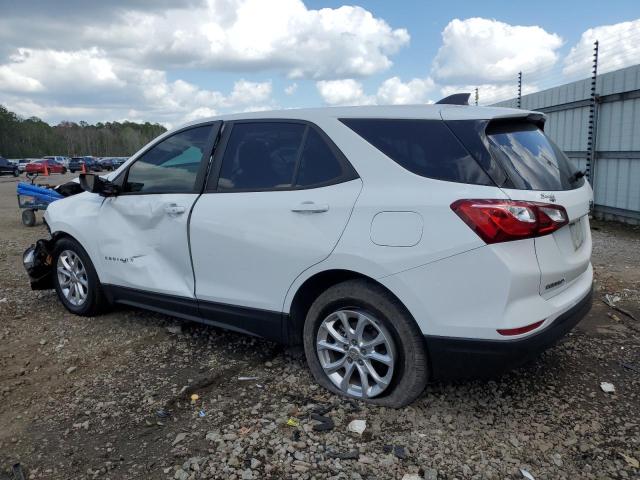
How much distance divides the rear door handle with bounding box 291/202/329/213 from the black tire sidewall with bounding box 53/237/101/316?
2.38 meters

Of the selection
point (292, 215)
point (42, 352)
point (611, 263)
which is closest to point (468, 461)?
point (292, 215)

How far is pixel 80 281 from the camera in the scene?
4789 millimetres

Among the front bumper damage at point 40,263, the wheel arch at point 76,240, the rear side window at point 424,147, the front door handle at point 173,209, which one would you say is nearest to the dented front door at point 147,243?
the front door handle at point 173,209

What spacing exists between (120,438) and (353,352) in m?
1.41

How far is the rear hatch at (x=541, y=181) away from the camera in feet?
8.86

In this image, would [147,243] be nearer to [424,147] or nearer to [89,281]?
[89,281]

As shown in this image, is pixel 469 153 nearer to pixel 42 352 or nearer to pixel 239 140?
pixel 239 140

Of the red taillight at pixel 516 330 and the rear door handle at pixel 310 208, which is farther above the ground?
the rear door handle at pixel 310 208

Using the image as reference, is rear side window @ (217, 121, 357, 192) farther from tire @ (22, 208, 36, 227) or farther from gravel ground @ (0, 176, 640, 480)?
tire @ (22, 208, 36, 227)

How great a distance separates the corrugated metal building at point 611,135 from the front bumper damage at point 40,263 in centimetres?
886

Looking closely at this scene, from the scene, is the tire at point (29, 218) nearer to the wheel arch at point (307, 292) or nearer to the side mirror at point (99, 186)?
the side mirror at point (99, 186)

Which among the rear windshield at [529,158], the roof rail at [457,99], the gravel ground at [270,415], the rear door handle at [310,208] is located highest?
the roof rail at [457,99]

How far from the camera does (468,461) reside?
8.68ft

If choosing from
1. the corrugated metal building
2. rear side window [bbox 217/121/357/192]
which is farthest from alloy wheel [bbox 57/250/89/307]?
the corrugated metal building
